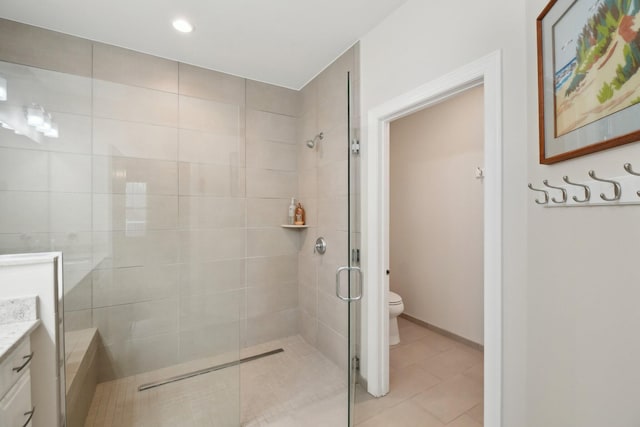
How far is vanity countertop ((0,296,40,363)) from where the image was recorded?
1.08 meters

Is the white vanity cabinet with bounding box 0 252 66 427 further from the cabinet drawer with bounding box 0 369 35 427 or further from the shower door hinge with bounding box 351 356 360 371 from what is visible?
the shower door hinge with bounding box 351 356 360 371

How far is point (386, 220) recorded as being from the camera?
6.42ft

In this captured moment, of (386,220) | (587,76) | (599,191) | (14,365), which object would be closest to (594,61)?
(587,76)

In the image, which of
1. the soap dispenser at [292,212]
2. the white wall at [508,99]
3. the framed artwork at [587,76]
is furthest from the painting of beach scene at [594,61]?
the soap dispenser at [292,212]

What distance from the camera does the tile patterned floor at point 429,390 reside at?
173 cm

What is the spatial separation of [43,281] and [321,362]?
6.65 ft

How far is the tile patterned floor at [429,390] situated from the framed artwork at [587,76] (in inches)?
65.0

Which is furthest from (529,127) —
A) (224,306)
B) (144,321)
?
(144,321)

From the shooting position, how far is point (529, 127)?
1141mm

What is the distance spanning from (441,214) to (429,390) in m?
1.67

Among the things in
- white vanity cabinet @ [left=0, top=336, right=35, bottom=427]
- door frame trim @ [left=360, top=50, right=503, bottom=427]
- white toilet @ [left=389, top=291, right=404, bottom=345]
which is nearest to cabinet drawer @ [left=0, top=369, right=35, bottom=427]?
white vanity cabinet @ [left=0, top=336, right=35, bottom=427]

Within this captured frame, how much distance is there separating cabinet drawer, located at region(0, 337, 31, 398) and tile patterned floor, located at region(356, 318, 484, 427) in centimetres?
168

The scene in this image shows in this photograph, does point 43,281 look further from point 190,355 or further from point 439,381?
point 439,381

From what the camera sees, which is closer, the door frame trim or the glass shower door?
the door frame trim
